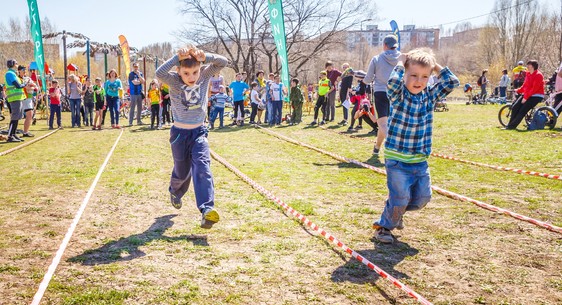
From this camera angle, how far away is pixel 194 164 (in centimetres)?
431

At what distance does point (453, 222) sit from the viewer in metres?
4.51

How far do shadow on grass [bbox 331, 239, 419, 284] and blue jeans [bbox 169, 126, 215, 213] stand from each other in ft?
4.59

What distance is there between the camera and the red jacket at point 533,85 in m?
12.0

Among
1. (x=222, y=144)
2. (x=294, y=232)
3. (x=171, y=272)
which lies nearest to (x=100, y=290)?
(x=171, y=272)

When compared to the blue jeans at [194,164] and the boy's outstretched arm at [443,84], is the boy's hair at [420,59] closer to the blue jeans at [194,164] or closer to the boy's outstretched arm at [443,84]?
the boy's outstretched arm at [443,84]

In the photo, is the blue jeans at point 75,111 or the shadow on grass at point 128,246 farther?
the blue jeans at point 75,111

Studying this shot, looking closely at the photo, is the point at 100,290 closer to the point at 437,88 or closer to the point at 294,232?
the point at 294,232

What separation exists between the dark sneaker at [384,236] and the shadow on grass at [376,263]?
0.04m

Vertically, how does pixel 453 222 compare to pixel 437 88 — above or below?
below

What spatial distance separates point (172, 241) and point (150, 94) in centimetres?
1303

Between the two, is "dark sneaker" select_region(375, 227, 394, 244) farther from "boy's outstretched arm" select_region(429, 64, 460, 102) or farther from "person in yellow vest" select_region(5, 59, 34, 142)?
"person in yellow vest" select_region(5, 59, 34, 142)

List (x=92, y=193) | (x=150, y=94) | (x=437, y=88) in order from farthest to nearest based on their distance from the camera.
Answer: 1. (x=150, y=94)
2. (x=92, y=193)
3. (x=437, y=88)

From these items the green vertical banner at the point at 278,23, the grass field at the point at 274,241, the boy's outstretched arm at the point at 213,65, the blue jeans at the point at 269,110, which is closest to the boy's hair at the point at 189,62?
the boy's outstretched arm at the point at 213,65

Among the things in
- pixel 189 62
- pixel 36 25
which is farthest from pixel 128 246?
pixel 36 25
